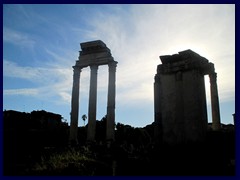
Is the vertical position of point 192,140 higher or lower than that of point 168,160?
higher

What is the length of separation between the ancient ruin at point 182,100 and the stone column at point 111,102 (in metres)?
15.7

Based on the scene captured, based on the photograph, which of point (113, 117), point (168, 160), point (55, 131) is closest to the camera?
point (168, 160)

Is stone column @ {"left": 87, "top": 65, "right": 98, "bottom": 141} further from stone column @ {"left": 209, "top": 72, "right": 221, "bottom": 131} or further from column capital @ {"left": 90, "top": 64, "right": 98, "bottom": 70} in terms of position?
stone column @ {"left": 209, "top": 72, "right": 221, "bottom": 131}

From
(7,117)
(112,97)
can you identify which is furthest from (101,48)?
(7,117)

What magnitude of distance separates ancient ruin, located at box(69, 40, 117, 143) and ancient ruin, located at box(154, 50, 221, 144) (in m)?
16.5

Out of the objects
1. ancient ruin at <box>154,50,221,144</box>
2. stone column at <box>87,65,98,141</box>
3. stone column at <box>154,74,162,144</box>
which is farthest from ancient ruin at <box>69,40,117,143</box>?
ancient ruin at <box>154,50,221,144</box>

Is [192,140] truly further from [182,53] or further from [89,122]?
[89,122]

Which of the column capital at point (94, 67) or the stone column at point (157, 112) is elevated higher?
the column capital at point (94, 67)

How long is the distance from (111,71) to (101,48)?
9.27 ft

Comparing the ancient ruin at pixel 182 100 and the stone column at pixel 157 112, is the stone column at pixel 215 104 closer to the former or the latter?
the stone column at pixel 157 112

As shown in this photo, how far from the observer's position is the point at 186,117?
995cm

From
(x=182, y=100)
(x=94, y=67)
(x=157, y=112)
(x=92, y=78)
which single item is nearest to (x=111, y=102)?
(x=92, y=78)

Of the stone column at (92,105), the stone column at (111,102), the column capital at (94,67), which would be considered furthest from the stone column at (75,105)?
the stone column at (111,102)

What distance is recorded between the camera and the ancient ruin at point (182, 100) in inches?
384
